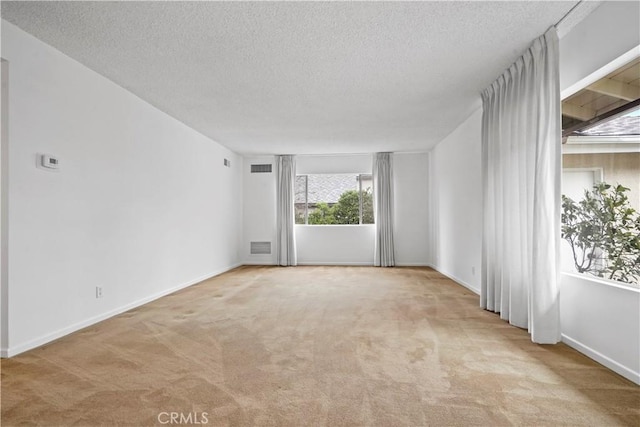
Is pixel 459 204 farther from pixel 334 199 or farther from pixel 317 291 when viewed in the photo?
pixel 334 199

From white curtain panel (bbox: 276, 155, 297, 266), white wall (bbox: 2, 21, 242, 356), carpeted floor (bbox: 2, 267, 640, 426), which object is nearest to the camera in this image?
carpeted floor (bbox: 2, 267, 640, 426)

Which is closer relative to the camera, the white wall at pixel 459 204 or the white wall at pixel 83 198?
the white wall at pixel 83 198

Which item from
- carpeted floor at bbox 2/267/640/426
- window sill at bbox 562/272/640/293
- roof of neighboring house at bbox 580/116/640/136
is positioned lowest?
carpeted floor at bbox 2/267/640/426

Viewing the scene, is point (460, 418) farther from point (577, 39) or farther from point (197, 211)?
point (197, 211)

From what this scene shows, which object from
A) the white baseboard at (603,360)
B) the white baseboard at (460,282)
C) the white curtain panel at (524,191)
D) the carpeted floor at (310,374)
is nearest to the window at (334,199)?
the white baseboard at (460,282)

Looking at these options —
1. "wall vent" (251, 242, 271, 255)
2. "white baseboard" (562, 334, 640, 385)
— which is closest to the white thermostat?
"white baseboard" (562, 334, 640, 385)

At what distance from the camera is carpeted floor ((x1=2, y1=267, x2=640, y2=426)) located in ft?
6.11

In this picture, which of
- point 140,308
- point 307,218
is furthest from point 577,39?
point 307,218

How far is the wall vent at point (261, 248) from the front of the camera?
833cm

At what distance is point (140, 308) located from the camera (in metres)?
4.18

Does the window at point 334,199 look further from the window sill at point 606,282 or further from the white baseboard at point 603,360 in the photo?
the white baseboard at point 603,360

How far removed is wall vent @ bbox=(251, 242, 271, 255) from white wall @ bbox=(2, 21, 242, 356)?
8.94ft

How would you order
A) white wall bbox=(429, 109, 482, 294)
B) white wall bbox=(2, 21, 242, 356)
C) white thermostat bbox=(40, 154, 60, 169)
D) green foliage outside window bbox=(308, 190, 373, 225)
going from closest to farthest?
1. white wall bbox=(2, 21, 242, 356)
2. white thermostat bbox=(40, 154, 60, 169)
3. white wall bbox=(429, 109, 482, 294)
4. green foliage outside window bbox=(308, 190, 373, 225)

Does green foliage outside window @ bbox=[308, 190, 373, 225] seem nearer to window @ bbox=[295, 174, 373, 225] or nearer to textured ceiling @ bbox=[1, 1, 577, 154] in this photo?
window @ bbox=[295, 174, 373, 225]
